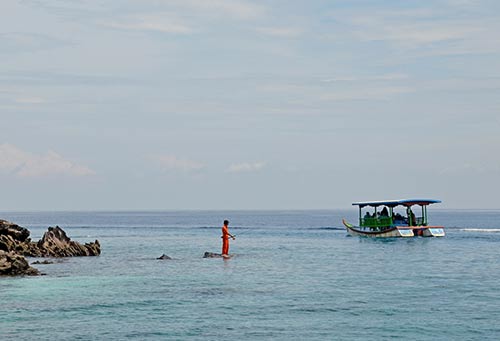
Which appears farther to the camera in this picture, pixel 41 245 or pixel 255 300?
pixel 41 245

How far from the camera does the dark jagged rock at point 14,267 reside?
42.6m

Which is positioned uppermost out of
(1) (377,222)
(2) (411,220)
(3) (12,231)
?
(2) (411,220)

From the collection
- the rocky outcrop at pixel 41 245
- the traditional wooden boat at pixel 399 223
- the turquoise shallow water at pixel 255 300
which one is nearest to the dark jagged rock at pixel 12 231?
the rocky outcrop at pixel 41 245

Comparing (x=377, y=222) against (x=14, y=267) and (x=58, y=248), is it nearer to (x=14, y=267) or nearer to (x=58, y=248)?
(x=58, y=248)

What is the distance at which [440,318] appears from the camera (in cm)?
2908

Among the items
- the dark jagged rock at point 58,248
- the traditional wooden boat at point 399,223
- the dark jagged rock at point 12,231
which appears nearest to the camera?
the dark jagged rock at point 12,231

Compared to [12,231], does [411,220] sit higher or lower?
higher

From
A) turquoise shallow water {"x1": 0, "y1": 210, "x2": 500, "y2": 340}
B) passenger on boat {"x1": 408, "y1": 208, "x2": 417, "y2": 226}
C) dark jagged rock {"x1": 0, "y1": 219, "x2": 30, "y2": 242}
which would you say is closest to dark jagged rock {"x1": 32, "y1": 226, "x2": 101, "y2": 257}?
dark jagged rock {"x1": 0, "y1": 219, "x2": 30, "y2": 242}

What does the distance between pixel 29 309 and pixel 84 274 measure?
14.7 meters

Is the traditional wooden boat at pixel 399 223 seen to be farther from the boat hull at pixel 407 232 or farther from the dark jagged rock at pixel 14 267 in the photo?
the dark jagged rock at pixel 14 267

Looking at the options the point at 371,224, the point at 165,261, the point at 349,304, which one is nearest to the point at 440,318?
the point at 349,304

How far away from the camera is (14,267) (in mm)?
42781

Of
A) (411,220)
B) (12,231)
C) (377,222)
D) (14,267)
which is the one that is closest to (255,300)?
(14,267)

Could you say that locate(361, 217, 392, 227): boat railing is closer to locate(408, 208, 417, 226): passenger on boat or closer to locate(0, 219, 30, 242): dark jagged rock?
locate(408, 208, 417, 226): passenger on boat
